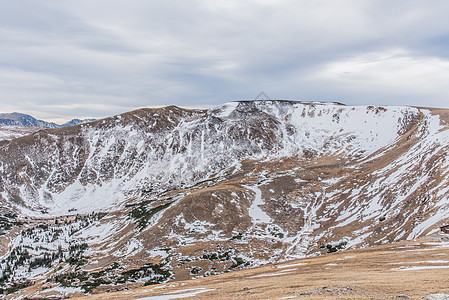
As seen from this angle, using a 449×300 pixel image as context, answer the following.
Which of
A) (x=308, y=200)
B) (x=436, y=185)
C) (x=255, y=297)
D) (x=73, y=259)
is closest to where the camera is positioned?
(x=255, y=297)

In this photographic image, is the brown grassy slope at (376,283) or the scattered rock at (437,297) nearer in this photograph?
the scattered rock at (437,297)

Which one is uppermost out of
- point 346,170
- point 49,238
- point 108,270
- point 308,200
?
point 346,170

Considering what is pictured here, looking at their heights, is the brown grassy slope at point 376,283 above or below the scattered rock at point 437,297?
below

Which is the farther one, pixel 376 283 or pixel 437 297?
pixel 376 283

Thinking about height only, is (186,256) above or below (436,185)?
below

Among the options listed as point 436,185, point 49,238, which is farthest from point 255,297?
point 49,238

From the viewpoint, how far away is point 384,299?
68.2 ft

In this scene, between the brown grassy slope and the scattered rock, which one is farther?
the brown grassy slope

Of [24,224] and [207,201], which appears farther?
[24,224]

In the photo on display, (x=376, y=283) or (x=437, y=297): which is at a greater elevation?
(x=437, y=297)

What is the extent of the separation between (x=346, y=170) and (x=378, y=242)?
95155 millimetres

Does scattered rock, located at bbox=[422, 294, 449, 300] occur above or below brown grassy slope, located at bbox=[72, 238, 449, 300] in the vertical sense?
above

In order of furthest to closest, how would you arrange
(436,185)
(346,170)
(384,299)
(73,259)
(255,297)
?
(346,170) < (73,259) < (436,185) < (255,297) < (384,299)

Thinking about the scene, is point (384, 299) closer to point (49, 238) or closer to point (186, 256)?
point (186, 256)
